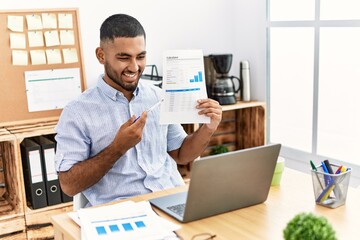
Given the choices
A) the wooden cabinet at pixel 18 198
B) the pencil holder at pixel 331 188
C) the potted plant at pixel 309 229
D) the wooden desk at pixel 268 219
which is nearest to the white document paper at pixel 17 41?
the wooden cabinet at pixel 18 198

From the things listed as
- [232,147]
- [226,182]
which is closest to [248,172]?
[226,182]

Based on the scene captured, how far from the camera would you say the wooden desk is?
1549 mm

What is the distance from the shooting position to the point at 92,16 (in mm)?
3223

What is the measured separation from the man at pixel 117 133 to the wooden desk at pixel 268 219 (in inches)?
8.7

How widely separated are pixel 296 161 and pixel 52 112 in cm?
158

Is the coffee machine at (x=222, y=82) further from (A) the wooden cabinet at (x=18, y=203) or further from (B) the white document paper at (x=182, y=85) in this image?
(B) the white document paper at (x=182, y=85)

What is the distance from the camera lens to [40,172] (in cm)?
287

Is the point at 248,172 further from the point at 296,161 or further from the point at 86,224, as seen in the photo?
the point at 296,161

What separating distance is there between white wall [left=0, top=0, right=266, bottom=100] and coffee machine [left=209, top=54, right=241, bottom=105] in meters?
0.26

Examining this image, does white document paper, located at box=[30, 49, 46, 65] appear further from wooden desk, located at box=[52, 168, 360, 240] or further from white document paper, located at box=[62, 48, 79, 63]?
wooden desk, located at box=[52, 168, 360, 240]

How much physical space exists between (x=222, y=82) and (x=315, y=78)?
0.58m

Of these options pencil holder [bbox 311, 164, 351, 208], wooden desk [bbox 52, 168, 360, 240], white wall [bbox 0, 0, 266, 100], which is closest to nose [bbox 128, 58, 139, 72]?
wooden desk [bbox 52, 168, 360, 240]

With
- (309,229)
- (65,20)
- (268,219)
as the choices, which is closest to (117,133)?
(268,219)

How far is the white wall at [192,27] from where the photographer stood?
3244mm
